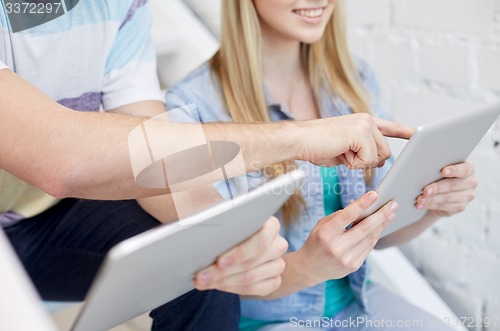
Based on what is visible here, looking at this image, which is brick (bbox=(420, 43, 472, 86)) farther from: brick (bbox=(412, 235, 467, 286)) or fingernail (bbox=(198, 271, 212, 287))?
fingernail (bbox=(198, 271, 212, 287))

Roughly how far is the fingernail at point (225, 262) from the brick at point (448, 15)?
83 cm

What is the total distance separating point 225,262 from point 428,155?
11.7 inches

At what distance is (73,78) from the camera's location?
997mm

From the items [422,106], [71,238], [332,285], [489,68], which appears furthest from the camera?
[422,106]

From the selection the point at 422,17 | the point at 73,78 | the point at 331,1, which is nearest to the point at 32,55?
the point at 73,78

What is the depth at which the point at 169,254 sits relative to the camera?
56 cm

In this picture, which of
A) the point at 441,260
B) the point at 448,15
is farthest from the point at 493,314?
the point at 448,15

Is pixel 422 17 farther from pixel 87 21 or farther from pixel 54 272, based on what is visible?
pixel 54 272

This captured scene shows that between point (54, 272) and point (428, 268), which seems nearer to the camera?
point (54, 272)

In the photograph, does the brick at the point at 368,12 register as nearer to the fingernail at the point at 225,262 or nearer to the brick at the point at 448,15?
the brick at the point at 448,15

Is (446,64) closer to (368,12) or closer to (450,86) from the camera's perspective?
(450,86)

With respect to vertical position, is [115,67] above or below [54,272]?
above

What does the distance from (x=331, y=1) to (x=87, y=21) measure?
16.8 inches

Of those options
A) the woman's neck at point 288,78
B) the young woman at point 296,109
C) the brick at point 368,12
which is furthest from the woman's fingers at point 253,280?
the brick at point 368,12
